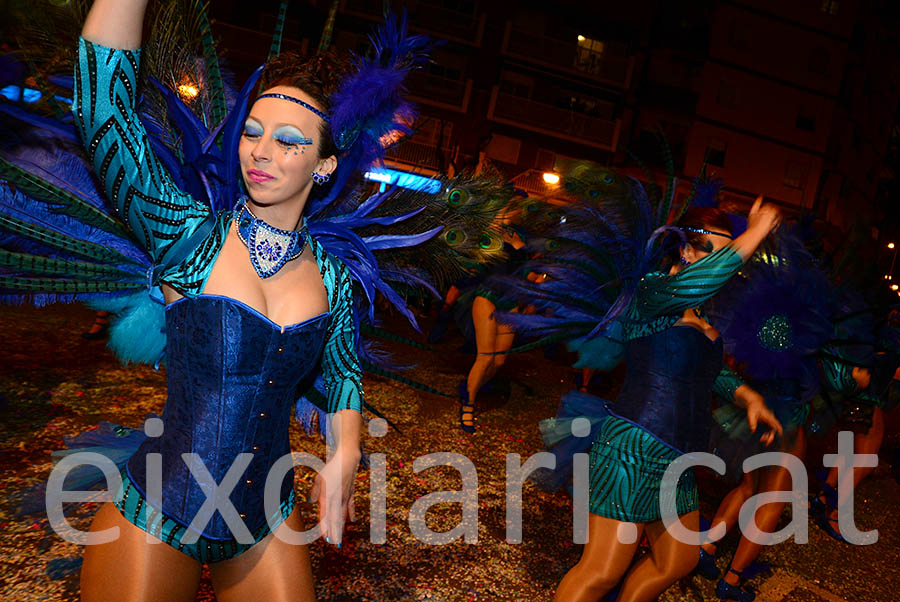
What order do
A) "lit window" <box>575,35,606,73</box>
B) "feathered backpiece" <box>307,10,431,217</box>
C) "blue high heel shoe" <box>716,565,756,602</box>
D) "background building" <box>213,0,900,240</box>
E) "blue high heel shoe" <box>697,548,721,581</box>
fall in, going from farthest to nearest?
"lit window" <box>575,35,606,73</box> → "background building" <box>213,0,900,240</box> → "blue high heel shoe" <box>697,548,721,581</box> → "blue high heel shoe" <box>716,565,756,602</box> → "feathered backpiece" <box>307,10,431,217</box>

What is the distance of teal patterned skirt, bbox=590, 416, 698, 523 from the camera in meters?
2.67

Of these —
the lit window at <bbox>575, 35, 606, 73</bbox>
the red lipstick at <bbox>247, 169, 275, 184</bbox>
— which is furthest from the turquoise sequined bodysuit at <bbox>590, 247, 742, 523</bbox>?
the lit window at <bbox>575, 35, 606, 73</bbox>

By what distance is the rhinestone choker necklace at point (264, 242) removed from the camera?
177 centimetres

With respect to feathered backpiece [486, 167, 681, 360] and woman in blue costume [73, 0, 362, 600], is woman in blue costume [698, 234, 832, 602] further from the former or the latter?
woman in blue costume [73, 0, 362, 600]

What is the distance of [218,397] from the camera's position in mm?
1682

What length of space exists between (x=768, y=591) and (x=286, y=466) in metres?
3.86

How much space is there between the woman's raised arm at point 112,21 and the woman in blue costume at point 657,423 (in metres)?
2.11

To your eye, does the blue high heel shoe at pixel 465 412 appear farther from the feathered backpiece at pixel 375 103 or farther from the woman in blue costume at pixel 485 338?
the feathered backpiece at pixel 375 103

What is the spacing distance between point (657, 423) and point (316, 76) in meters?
1.99

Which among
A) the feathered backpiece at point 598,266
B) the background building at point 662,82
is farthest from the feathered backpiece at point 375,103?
the background building at point 662,82

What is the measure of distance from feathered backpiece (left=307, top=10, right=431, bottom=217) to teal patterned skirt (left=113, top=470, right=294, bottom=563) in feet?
3.56

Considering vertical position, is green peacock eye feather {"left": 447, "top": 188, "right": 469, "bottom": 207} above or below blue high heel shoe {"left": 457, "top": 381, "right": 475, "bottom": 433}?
above

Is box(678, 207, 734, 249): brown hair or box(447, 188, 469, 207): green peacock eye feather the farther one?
box(678, 207, 734, 249): brown hair

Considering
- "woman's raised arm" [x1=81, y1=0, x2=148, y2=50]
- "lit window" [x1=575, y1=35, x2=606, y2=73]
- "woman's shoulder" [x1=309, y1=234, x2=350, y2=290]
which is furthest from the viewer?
"lit window" [x1=575, y1=35, x2=606, y2=73]
